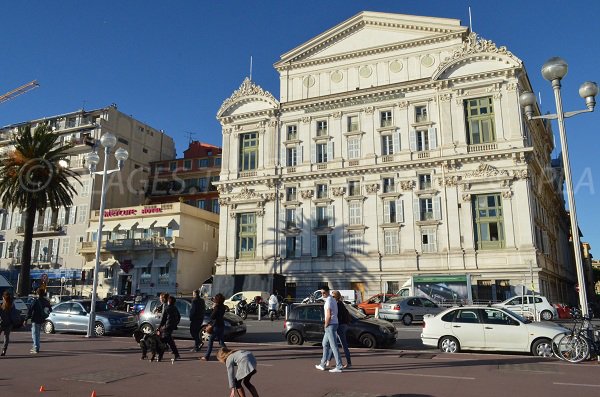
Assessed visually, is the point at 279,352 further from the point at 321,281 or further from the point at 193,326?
the point at 321,281

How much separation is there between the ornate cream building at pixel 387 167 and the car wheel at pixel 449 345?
2176 cm

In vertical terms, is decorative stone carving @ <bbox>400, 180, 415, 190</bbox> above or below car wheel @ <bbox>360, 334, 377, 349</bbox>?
above

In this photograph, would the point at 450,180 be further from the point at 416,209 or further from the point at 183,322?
the point at 183,322

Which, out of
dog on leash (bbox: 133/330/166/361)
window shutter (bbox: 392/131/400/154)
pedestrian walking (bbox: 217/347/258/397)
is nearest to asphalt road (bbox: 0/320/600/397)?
dog on leash (bbox: 133/330/166/361)

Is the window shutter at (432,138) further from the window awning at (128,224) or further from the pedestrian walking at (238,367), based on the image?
the pedestrian walking at (238,367)

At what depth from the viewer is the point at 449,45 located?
41062 mm

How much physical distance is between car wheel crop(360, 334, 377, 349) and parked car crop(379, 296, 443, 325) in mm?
10878

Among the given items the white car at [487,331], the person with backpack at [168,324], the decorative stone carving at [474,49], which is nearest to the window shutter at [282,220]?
the decorative stone carving at [474,49]

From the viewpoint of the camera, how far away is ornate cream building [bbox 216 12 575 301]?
121ft

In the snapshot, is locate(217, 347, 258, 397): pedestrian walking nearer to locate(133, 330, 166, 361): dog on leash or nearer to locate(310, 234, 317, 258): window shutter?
locate(133, 330, 166, 361): dog on leash

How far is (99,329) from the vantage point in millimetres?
19406

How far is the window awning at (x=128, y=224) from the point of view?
158ft

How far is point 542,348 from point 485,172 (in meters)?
26.1

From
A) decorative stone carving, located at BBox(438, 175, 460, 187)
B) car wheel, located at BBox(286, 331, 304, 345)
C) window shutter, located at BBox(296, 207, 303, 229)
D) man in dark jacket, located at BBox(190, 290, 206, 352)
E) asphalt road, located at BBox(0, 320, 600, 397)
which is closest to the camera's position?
asphalt road, located at BBox(0, 320, 600, 397)
